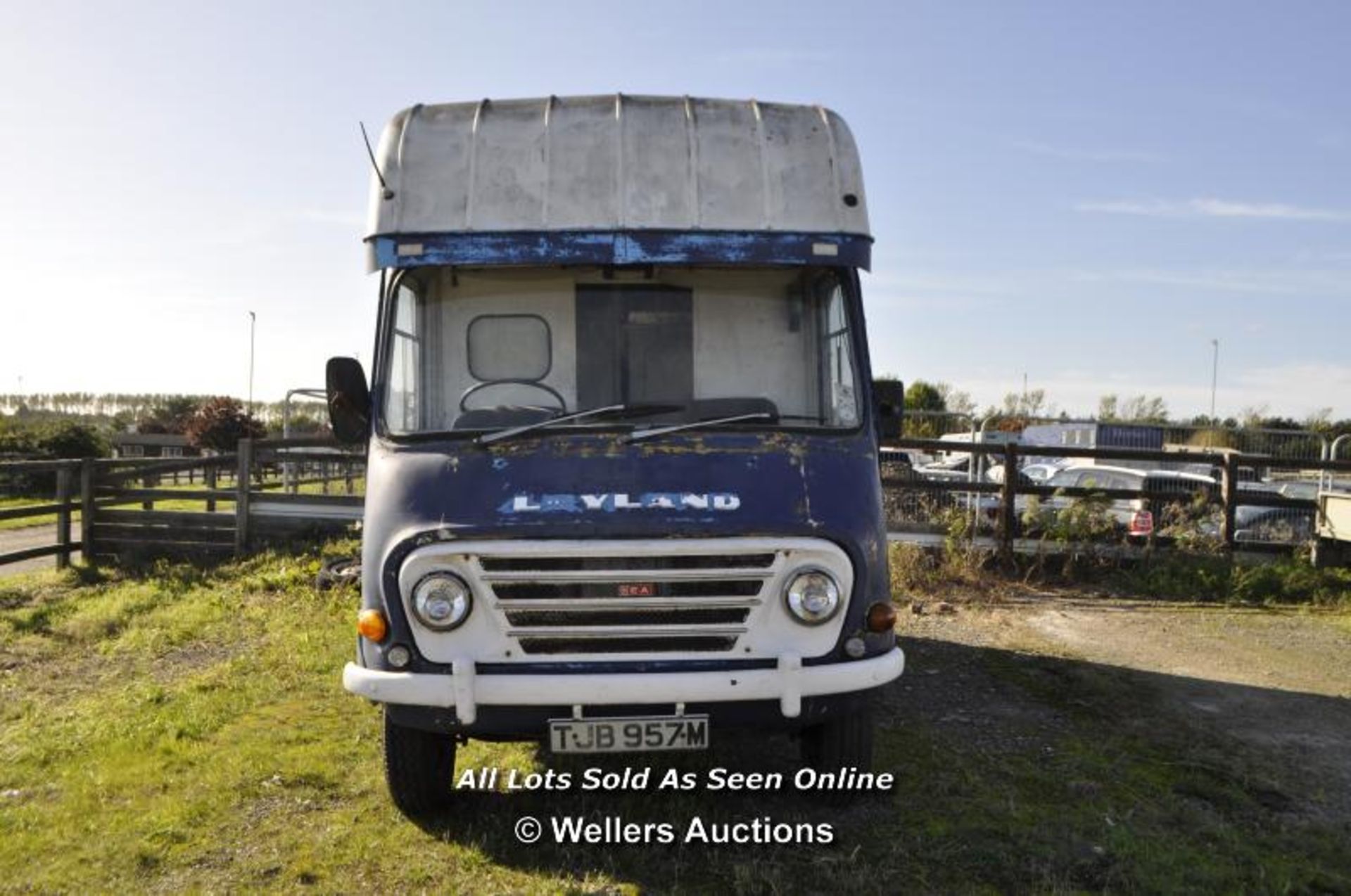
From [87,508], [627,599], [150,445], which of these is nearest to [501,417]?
[627,599]

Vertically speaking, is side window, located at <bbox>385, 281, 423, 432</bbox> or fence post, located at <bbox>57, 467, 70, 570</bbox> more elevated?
side window, located at <bbox>385, 281, 423, 432</bbox>

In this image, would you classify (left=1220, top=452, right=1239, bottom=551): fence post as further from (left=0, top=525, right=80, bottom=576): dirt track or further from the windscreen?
(left=0, top=525, right=80, bottom=576): dirt track

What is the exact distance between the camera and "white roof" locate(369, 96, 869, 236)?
5.02 meters

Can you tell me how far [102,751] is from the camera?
19.4 feet

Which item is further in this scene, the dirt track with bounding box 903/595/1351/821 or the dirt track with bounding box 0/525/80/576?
the dirt track with bounding box 0/525/80/576

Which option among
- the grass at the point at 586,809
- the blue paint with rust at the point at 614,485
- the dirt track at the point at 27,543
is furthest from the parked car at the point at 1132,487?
the dirt track at the point at 27,543

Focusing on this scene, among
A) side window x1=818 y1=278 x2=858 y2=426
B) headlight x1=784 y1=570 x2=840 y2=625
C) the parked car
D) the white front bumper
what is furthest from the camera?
the parked car

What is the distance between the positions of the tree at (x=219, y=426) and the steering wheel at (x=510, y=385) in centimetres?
Result: 2554

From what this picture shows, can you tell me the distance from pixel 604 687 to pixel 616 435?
108cm

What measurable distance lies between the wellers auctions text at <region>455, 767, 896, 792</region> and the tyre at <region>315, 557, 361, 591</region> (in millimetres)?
5027

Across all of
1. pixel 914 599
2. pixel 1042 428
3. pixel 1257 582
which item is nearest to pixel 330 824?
pixel 914 599

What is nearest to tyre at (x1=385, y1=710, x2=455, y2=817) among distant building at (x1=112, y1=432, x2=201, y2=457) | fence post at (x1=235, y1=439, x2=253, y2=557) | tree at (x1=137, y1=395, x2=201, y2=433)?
fence post at (x1=235, y1=439, x2=253, y2=557)

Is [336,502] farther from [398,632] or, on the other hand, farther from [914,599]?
[398,632]

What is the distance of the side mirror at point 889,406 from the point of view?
5461 mm
